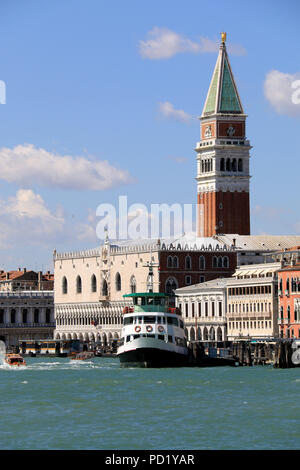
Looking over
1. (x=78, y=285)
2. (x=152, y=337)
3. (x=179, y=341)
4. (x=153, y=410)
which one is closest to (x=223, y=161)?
(x=78, y=285)

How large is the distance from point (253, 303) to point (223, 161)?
4688 cm

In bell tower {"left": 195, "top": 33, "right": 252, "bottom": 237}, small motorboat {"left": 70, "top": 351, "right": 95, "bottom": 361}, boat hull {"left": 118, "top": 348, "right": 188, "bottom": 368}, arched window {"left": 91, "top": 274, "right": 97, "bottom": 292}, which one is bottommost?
boat hull {"left": 118, "top": 348, "right": 188, "bottom": 368}

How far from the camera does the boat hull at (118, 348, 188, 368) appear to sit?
376 feet

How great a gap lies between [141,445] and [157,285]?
11447 cm

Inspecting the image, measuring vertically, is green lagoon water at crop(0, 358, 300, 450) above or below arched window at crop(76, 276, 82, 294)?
below

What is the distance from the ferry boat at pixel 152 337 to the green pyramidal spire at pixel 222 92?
251 ft

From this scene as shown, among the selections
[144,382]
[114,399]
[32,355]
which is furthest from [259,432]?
[32,355]

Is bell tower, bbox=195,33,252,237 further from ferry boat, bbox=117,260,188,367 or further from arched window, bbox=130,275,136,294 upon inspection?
ferry boat, bbox=117,260,188,367

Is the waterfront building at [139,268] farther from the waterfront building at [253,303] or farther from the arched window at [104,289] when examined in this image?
the waterfront building at [253,303]

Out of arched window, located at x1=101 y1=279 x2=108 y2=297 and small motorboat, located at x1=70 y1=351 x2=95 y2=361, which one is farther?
arched window, located at x1=101 y1=279 x2=108 y2=297

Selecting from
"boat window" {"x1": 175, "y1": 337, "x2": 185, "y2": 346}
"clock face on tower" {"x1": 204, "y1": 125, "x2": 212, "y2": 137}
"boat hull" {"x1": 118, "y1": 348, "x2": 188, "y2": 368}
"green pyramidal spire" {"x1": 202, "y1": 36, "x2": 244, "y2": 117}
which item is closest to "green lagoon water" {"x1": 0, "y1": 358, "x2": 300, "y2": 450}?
"boat hull" {"x1": 118, "y1": 348, "x2": 188, "y2": 368}

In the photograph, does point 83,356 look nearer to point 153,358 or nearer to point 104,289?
point 104,289

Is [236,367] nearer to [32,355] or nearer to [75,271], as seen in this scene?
[32,355]

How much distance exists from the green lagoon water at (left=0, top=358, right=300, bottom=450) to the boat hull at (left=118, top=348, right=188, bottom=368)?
13.0 feet
